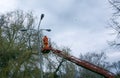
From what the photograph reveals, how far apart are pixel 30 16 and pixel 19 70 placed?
8014 millimetres

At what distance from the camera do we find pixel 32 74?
38.4 meters

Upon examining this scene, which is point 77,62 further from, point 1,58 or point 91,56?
point 91,56

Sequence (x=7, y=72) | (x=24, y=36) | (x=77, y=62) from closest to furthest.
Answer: (x=77, y=62) → (x=7, y=72) → (x=24, y=36)

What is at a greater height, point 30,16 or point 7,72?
point 30,16

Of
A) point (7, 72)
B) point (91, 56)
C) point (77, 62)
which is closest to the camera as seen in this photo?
point (77, 62)

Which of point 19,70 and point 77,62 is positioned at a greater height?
point 77,62

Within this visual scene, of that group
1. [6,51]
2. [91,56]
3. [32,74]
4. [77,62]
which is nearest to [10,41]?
[6,51]

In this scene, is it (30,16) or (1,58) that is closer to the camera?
(1,58)

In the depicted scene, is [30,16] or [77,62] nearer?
[77,62]

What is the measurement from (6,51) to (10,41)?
157cm

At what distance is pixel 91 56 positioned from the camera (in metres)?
79.6

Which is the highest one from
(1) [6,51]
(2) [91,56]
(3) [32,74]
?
(1) [6,51]

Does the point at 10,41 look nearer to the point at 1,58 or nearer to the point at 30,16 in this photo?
the point at 1,58

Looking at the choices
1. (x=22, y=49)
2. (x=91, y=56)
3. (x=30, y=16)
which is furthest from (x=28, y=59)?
(x=91, y=56)
